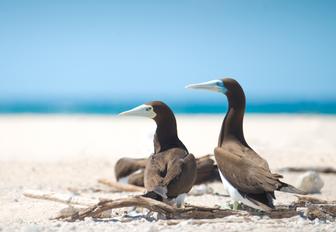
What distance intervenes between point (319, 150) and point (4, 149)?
8.56 meters

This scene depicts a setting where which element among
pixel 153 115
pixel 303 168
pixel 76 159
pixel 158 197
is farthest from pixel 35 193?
pixel 76 159

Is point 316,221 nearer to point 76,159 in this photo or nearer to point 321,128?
point 76,159

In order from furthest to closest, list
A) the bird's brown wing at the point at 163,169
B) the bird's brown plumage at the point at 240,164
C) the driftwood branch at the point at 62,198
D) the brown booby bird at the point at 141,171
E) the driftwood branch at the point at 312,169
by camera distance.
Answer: the driftwood branch at the point at 312,169, the brown booby bird at the point at 141,171, the driftwood branch at the point at 62,198, the bird's brown wing at the point at 163,169, the bird's brown plumage at the point at 240,164

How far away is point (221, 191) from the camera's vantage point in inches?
422

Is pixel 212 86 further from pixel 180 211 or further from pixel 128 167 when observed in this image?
pixel 128 167

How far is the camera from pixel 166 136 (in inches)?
320

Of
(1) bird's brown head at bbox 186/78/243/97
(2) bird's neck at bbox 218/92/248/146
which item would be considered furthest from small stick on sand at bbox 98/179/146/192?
(1) bird's brown head at bbox 186/78/243/97

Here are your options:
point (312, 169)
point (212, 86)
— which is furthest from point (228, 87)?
point (312, 169)

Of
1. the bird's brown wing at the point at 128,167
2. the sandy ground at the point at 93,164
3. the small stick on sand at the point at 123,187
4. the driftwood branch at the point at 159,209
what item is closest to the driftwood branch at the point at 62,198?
the sandy ground at the point at 93,164

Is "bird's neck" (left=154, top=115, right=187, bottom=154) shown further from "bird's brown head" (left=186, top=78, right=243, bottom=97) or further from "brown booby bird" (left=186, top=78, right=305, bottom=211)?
"bird's brown head" (left=186, top=78, right=243, bottom=97)

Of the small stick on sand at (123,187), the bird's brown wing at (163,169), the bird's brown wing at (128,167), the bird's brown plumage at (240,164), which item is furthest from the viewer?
the bird's brown wing at (128,167)

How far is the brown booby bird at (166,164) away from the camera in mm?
6996

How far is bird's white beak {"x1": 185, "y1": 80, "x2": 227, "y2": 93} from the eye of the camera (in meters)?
7.93

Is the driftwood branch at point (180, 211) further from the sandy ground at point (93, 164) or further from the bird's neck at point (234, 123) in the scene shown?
the bird's neck at point (234, 123)
